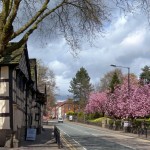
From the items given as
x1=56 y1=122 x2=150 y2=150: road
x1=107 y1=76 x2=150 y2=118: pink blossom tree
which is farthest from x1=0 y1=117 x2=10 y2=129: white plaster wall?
x1=107 y1=76 x2=150 y2=118: pink blossom tree

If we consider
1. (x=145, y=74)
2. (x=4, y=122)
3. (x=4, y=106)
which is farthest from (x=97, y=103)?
(x=4, y=122)

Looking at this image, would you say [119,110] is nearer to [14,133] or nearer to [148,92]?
[148,92]

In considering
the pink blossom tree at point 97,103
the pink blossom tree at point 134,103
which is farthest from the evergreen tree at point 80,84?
the pink blossom tree at point 134,103

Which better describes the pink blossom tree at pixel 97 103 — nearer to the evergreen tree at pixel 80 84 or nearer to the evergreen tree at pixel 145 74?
the evergreen tree at pixel 145 74

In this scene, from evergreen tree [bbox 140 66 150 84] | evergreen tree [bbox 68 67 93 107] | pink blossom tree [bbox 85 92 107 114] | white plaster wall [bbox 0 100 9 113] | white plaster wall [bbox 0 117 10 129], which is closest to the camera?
white plaster wall [bbox 0 117 10 129]

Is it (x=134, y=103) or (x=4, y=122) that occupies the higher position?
(x=134, y=103)

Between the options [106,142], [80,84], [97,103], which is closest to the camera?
[106,142]

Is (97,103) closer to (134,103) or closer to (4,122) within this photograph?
(134,103)

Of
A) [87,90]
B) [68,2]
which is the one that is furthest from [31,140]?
[87,90]

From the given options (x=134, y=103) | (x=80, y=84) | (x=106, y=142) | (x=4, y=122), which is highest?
(x=80, y=84)

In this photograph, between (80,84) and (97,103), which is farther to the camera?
(80,84)

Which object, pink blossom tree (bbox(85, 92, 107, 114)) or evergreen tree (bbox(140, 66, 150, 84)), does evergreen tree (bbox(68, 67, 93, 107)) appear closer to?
evergreen tree (bbox(140, 66, 150, 84))

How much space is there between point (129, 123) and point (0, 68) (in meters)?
33.2

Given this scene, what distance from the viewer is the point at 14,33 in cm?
1864
